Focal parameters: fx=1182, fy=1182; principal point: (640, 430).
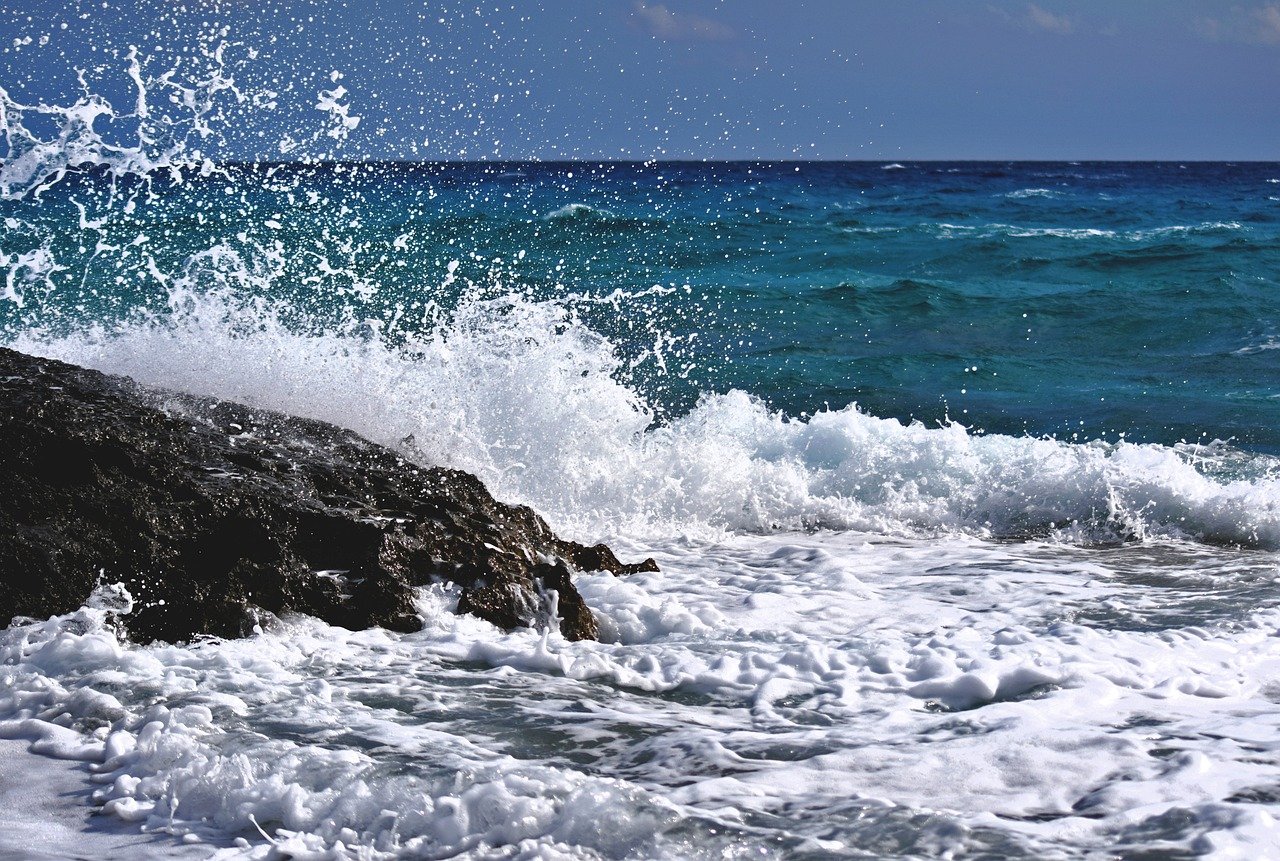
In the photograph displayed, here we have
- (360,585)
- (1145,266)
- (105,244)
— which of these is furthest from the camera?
(105,244)

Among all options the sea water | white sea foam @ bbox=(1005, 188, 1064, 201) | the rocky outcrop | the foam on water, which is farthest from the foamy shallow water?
white sea foam @ bbox=(1005, 188, 1064, 201)

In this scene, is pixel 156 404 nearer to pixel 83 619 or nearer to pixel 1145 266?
pixel 83 619

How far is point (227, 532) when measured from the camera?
159 inches

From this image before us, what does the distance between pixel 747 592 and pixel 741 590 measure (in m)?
0.04

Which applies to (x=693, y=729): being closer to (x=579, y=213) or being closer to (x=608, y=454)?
(x=608, y=454)

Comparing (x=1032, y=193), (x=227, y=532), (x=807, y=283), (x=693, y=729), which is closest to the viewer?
(x=693, y=729)

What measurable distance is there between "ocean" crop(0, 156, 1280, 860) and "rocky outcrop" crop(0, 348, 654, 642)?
0.12 m

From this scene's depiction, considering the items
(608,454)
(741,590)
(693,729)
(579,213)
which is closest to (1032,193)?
(579,213)

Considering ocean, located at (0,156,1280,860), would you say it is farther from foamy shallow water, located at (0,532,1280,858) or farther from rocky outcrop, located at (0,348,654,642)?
rocky outcrop, located at (0,348,654,642)

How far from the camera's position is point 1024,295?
13.4 meters

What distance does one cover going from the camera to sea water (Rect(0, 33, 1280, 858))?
280 centimetres

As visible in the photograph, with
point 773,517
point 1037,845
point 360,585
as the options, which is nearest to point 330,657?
point 360,585

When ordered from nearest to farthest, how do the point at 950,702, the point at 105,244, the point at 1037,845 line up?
the point at 1037,845 < the point at 950,702 < the point at 105,244

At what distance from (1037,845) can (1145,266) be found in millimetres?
13650
